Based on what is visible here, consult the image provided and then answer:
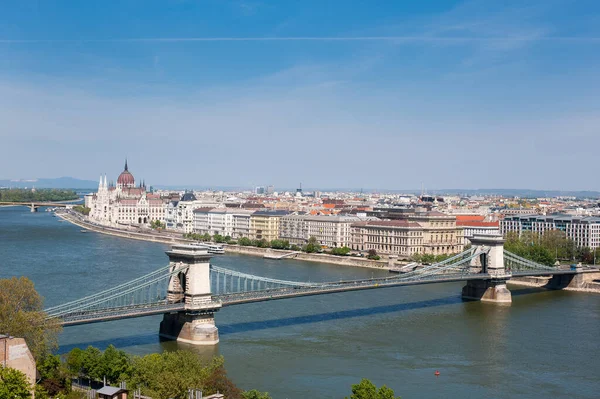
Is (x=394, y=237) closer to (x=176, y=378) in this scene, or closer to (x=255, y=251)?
(x=255, y=251)

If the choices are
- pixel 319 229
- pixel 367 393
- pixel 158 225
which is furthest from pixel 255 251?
pixel 367 393

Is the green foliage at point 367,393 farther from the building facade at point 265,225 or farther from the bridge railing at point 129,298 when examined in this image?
the building facade at point 265,225

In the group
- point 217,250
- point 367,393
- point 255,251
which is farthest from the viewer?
point 255,251

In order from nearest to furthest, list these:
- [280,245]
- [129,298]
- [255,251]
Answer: [129,298]
[280,245]
[255,251]

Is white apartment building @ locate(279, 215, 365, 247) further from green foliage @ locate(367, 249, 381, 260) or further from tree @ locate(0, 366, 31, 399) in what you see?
tree @ locate(0, 366, 31, 399)

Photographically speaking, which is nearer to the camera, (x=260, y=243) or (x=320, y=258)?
(x=320, y=258)

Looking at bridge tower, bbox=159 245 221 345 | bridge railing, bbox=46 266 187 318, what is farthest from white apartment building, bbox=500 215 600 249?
bridge tower, bbox=159 245 221 345

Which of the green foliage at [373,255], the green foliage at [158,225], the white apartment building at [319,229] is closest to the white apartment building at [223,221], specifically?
the white apartment building at [319,229]

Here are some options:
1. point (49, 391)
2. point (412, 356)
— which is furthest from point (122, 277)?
point (49, 391)
